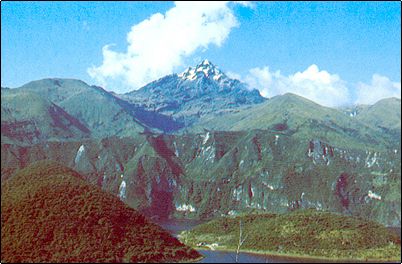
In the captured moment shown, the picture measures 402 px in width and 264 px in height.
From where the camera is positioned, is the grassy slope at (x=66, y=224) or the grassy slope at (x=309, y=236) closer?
the grassy slope at (x=66, y=224)

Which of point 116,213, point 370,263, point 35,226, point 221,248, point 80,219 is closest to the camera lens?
point 35,226

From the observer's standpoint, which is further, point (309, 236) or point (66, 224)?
point (309, 236)

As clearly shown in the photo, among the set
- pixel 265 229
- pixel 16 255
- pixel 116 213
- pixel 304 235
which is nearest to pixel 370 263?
pixel 304 235

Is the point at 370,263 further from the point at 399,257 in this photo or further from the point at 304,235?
the point at 304,235

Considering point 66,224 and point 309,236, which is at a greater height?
point 309,236

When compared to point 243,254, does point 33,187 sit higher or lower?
higher
